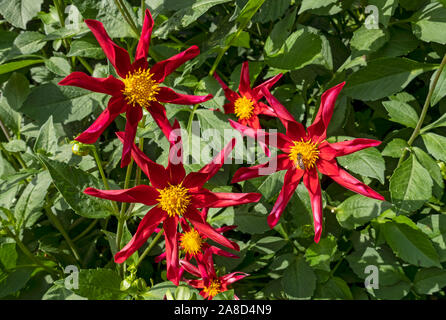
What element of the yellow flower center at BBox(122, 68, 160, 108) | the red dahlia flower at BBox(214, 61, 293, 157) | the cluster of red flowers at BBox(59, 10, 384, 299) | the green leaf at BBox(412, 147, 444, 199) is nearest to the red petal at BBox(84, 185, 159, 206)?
the cluster of red flowers at BBox(59, 10, 384, 299)

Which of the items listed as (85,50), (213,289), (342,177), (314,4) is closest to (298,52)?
(314,4)

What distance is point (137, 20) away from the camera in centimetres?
120

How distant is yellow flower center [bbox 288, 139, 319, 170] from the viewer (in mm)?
1067

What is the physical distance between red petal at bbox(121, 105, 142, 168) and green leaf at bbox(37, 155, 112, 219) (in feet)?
0.42

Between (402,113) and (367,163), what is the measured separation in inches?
7.8

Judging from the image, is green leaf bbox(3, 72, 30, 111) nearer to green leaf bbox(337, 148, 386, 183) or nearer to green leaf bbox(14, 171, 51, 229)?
green leaf bbox(14, 171, 51, 229)

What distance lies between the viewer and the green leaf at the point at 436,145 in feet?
3.60

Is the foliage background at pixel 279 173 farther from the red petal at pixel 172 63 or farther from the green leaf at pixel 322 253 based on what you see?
the red petal at pixel 172 63

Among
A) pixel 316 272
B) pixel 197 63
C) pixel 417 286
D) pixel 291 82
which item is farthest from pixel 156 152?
pixel 417 286

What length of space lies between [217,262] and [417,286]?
537mm

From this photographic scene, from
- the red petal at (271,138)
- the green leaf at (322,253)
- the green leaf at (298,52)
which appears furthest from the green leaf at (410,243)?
the green leaf at (298,52)

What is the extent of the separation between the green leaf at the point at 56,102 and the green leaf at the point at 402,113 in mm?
756

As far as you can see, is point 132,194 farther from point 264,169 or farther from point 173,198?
point 264,169

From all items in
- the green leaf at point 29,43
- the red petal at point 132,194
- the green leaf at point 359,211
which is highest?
the green leaf at point 29,43
